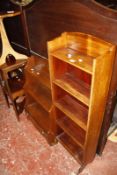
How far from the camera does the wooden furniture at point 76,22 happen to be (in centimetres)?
93

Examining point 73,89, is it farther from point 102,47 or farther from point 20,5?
point 20,5

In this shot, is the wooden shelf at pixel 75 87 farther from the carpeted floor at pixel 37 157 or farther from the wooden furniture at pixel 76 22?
the carpeted floor at pixel 37 157

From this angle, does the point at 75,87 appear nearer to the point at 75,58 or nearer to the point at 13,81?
the point at 75,58

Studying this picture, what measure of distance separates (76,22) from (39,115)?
1.04 m

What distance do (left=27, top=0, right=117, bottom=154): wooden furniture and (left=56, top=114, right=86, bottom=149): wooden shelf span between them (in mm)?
186

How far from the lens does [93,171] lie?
1469 mm

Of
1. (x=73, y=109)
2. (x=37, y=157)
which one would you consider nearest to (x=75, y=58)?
(x=73, y=109)

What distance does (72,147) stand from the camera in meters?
1.51

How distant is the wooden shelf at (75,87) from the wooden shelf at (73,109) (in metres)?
0.22

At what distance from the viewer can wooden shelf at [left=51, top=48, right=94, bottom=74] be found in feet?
2.94

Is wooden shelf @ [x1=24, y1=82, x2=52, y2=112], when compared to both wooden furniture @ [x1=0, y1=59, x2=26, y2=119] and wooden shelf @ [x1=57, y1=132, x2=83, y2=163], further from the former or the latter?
wooden shelf @ [x1=57, y1=132, x2=83, y2=163]

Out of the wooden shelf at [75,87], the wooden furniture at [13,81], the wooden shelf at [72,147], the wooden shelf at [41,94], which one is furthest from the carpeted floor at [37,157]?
the wooden shelf at [75,87]

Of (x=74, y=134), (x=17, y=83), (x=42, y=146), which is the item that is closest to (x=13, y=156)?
(x=42, y=146)

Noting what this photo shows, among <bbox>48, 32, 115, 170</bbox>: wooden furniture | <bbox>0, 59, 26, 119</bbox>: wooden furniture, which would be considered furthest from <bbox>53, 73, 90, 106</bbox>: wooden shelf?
<bbox>0, 59, 26, 119</bbox>: wooden furniture
